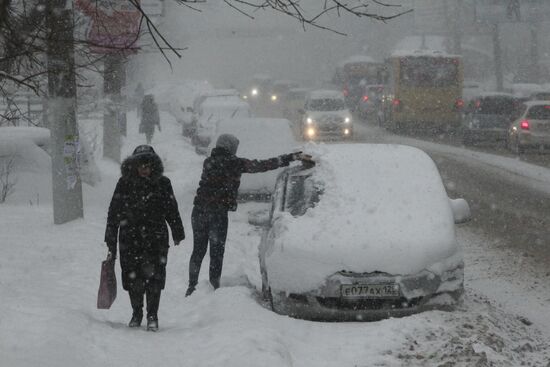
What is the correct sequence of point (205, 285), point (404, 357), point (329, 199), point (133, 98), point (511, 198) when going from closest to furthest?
1. point (404, 357)
2. point (329, 199)
3. point (205, 285)
4. point (511, 198)
5. point (133, 98)

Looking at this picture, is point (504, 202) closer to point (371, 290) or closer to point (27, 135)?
point (27, 135)

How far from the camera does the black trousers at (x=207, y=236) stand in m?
8.55

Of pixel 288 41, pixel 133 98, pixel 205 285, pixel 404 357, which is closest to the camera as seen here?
pixel 404 357

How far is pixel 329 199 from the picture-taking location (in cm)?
761

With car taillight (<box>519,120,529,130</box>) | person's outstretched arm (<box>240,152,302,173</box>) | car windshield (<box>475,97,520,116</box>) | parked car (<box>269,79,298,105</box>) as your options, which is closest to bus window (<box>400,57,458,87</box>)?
car windshield (<box>475,97,520,116</box>)

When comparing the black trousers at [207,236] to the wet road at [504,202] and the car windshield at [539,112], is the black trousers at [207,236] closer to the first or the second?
A: the wet road at [504,202]

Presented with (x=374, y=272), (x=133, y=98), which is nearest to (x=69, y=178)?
(x=374, y=272)

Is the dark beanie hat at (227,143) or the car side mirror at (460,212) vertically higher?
the dark beanie hat at (227,143)

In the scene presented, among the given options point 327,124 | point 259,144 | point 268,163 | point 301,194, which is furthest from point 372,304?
point 327,124

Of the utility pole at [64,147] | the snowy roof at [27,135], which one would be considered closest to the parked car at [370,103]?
the snowy roof at [27,135]

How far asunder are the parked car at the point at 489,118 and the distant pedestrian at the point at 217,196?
2207 cm

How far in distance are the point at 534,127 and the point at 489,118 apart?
4.13 meters

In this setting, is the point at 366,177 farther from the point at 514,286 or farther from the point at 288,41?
the point at 288,41

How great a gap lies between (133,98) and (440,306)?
164 ft
